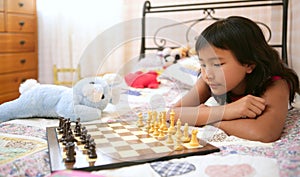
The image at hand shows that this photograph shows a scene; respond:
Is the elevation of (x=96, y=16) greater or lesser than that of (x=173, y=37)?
greater

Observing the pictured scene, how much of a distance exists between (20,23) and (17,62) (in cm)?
37

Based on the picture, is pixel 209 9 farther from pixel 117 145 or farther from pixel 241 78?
pixel 117 145

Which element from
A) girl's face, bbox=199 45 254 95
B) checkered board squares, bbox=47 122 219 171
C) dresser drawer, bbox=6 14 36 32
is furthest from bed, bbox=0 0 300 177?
dresser drawer, bbox=6 14 36 32

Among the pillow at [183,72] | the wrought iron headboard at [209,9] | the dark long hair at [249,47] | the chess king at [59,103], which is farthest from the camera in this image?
the wrought iron headboard at [209,9]

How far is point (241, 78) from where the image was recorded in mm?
1161

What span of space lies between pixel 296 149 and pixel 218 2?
218cm

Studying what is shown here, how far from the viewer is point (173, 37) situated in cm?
309

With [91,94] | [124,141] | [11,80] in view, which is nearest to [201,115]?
[124,141]

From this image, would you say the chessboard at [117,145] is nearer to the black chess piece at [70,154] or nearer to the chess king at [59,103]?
the black chess piece at [70,154]

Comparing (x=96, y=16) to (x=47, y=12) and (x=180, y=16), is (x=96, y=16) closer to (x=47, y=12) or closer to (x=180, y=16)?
(x=47, y=12)

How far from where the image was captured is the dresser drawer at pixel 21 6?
2.94 metres

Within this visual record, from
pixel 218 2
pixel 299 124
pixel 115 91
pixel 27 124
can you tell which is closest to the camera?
pixel 299 124

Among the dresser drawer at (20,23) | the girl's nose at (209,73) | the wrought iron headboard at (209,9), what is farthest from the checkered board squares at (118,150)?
the dresser drawer at (20,23)

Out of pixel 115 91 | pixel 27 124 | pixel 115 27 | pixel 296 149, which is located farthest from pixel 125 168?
pixel 115 27
